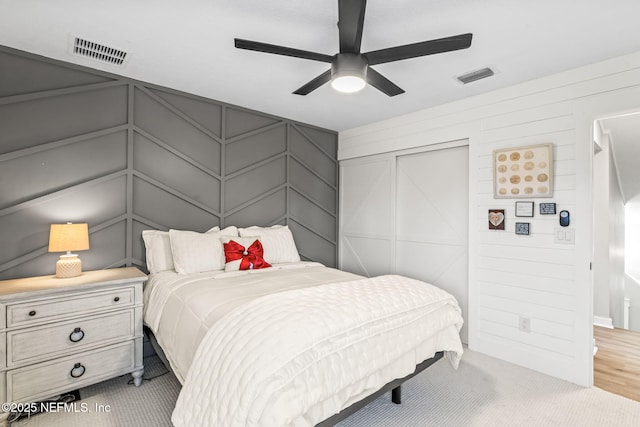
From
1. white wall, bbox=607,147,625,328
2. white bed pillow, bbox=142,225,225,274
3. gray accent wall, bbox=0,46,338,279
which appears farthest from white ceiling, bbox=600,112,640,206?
white bed pillow, bbox=142,225,225,274

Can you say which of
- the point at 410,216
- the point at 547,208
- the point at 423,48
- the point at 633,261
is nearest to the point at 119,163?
the point at 423,48

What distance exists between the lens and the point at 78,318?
2.06 m

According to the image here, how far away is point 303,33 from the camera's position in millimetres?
2061

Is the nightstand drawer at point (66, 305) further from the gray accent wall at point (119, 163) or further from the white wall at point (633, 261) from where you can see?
the white wall at point (633, 261)

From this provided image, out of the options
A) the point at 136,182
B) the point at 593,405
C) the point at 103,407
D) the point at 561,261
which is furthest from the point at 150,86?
the point at 593,405

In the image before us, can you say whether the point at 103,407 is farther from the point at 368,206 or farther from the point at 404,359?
the point at 368,206

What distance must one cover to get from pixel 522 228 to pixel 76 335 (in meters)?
3.57

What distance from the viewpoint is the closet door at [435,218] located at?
3.33 m

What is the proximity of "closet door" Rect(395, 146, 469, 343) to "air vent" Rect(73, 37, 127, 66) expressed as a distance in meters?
3.03

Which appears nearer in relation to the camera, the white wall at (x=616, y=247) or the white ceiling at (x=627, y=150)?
the white ceiling at (x=627, y=150)

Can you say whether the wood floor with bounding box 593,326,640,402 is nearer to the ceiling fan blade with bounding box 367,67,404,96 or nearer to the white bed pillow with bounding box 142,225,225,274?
the ceiling fan blade with bounding box 367,67,404,96

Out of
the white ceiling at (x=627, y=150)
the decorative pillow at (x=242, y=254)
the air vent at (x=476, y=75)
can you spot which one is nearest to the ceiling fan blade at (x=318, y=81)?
the air vent at (x=476, y=75)

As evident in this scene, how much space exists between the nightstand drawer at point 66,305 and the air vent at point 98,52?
70.3 inches

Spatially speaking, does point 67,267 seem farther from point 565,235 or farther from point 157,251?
point 565,235
